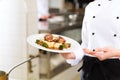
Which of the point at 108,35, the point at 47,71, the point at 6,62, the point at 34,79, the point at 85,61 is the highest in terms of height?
the point at 108,35

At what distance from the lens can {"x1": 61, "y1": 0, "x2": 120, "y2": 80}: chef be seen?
85 cm

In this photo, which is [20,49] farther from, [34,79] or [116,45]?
[116,45]

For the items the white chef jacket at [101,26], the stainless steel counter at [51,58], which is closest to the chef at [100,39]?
the white chef jacket at [101,26]

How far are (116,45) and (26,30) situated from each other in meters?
0.56

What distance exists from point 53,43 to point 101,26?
0.63ft

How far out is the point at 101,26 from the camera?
883mm

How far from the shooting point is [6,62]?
126 centimetres

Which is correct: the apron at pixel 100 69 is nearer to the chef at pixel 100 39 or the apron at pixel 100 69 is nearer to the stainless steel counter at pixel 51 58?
the chef at pixel 100 39

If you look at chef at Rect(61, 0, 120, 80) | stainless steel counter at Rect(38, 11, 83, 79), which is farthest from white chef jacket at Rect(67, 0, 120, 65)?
stainless steel counter at Rect(38, 11, 83, 79)

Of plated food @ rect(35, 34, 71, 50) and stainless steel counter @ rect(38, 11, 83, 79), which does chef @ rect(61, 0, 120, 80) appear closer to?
plated food @ rect(35, 34, 71, 50)

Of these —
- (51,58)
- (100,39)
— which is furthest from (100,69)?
(51,58)

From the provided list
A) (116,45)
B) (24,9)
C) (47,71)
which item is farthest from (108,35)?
(47,71)

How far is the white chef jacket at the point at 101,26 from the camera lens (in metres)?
0.85

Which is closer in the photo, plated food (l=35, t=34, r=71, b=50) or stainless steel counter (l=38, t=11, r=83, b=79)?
plated food (l=35, t=34, r=71, b=50)
